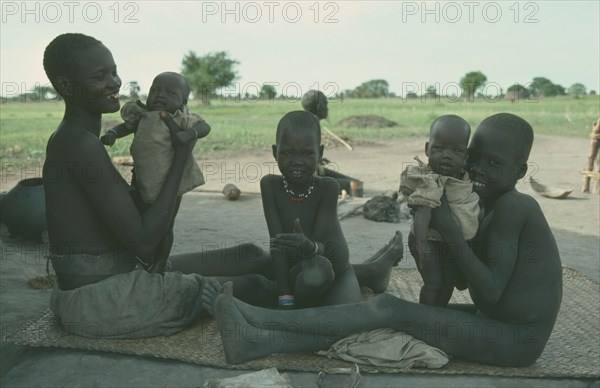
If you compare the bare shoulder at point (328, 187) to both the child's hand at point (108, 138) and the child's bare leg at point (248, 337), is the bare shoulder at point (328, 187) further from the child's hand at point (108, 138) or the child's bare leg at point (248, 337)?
the child's hand at point (108, 138)

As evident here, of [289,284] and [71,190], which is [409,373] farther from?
[71,190]

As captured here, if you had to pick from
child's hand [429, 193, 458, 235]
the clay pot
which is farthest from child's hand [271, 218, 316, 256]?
the clay pot

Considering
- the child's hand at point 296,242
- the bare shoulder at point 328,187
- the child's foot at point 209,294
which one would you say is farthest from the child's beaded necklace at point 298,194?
the child's foot at point 209,294

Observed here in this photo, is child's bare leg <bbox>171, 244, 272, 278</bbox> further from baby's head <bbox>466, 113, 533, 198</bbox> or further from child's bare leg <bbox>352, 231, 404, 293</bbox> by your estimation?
baby's head <bbox>466, 113, 533, 198</bbox>

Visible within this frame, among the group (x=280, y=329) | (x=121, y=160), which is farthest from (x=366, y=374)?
(x=121, y=160)

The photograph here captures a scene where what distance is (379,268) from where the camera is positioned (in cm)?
385

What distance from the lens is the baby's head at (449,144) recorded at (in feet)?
8.71

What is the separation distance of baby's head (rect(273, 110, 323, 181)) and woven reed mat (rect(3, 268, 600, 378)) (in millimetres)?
930

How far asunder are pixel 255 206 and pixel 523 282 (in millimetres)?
5294

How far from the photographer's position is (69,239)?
292 centimetres

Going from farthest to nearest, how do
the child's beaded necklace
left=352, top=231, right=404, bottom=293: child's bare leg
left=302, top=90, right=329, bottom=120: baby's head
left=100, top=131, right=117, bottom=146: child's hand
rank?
left=302, top=90, right=329, bottom=120: baby's head < left=352, top=231, right=404, bottom=293: child's bare leg < the child's beaded necklace < left=100, top=131, right=117, bottom=146: child's hand

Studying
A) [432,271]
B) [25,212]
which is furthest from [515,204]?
[25,212]

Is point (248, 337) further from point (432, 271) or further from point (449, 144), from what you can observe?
point (449, 144)

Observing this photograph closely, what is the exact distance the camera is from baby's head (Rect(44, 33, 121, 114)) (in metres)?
2.83
